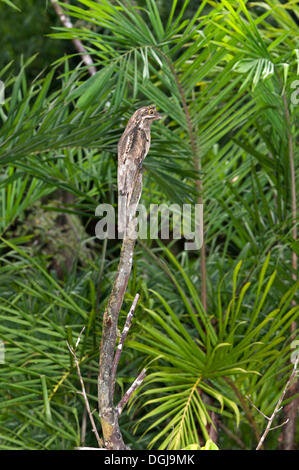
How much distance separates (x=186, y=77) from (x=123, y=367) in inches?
21.0

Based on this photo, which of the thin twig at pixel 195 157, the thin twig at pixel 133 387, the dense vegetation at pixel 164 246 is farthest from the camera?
the thin twig at pixel 195 157

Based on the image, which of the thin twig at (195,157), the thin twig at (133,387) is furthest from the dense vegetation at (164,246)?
the thin twig at (133,387)

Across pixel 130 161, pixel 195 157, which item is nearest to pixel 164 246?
pixel 195 157

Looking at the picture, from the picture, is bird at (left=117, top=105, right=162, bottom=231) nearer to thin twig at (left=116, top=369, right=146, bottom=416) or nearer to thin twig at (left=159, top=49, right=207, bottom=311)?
thin twig at (left=116, top=369, right=146, bottom=416)

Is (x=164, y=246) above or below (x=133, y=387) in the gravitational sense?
above

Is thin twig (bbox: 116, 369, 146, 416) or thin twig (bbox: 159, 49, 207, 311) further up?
thin twig (bbox: 159, 49, 207, 311)

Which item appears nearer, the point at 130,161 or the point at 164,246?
the point at 130,161

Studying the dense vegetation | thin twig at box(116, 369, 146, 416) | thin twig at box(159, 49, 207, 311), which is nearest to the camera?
thin twig at box(116, 369, 146, 416)

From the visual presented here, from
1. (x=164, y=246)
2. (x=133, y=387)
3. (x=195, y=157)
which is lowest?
(x=133, y=387)

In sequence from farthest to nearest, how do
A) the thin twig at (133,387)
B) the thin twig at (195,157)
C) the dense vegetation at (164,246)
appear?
the thin twig at (195,157)
the dense vegetation at (164,246)
the thin twig at (133,387)

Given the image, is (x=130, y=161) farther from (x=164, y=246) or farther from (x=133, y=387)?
(x=164, y=246)

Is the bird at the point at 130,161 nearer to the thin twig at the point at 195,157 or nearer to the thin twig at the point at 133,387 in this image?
the thin twig at the point at 133,387

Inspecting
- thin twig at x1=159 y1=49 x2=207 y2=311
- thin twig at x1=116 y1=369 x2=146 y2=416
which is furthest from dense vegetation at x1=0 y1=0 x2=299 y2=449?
thin twig at x1=116 y1=369 x2=146 y2=416
